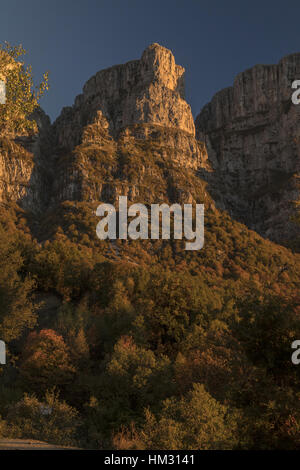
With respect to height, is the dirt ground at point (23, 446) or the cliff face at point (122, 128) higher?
the cliff face at point (122, 128)

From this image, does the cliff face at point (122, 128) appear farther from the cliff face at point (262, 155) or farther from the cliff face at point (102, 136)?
the cliff face at point (262, 155)

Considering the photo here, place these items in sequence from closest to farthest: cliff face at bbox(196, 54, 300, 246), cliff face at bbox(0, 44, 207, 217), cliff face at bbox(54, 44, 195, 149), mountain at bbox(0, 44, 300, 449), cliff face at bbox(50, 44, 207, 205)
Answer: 1. mountain at bbox(0, 44, 300, 449)
2. cliff face at bbox(0, 44, 207, 217)
3. cliff face at bbox(50, 44, 207, 205)
4. cliff face at bbox(196, 54, 300, 246)
5. cliff face at bbox(54, 44, 195, 149)

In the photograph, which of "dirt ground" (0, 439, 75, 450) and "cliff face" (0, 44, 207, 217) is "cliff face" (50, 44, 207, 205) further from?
"dirt ground" (0, 439, 75, 450)

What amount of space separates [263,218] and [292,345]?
481ft

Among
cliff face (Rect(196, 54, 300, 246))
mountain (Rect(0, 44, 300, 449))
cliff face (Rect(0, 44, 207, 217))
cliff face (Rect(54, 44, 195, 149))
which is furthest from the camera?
cliff face (Rect(54, 44, 195, 149))

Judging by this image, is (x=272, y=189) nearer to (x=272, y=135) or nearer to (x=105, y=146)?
(x=272, y=135)

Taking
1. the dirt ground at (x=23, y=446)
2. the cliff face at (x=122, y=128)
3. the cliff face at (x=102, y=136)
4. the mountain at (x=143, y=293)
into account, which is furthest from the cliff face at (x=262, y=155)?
the dirt ground at (x=23, y=446)

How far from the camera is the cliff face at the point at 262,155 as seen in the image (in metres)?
150

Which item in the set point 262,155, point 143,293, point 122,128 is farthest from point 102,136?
point 143,293

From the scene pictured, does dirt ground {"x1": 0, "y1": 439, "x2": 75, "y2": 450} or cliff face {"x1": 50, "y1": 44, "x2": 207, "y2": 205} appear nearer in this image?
dirt ground {"x1": 0, "y1": 439, "x2": 75, "y2": 450}

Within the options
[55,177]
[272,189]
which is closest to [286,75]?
[272,189]

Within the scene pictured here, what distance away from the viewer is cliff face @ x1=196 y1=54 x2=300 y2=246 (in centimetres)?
14950

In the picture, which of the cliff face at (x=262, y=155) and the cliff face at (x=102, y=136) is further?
the cliff face at (x=262, y=155)

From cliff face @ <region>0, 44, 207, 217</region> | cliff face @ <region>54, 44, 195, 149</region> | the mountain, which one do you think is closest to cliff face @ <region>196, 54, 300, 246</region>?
the mountain
